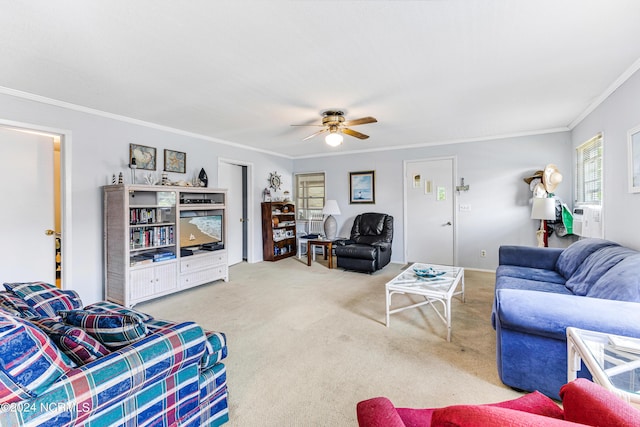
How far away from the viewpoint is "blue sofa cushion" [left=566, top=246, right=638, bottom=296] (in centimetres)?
220

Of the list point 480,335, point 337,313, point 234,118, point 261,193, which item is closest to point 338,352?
point 337,313

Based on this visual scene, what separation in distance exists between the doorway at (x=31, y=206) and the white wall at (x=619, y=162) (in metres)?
5.49

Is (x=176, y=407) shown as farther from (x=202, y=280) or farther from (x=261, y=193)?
(x=261, y=193)

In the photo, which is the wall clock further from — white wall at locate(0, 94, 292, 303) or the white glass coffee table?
the white glass coffee table

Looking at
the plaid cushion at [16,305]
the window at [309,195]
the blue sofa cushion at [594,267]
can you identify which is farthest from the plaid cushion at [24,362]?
the window at [309,195]

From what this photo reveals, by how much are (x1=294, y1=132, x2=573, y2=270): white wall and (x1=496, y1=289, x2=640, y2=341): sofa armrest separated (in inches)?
131

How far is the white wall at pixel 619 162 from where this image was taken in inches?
96.5

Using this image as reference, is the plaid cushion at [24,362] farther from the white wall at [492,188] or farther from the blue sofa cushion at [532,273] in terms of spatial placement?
the white wall at [492,188]

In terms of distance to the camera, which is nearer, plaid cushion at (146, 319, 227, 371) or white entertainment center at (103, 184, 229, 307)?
plaid cushion at (146, 319, 227, 371)

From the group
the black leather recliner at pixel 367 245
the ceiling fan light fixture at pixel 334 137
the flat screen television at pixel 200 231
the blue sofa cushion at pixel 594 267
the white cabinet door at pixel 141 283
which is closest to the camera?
the blue sofa cushion at pixel 594 267

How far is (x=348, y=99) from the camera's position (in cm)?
306

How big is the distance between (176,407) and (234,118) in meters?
3.22

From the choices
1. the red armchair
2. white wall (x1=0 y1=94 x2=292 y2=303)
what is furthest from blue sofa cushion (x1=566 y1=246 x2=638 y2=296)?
white wall (x1=0 y1=94 x2=292 y2=303)

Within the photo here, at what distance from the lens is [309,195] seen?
6.66 m
